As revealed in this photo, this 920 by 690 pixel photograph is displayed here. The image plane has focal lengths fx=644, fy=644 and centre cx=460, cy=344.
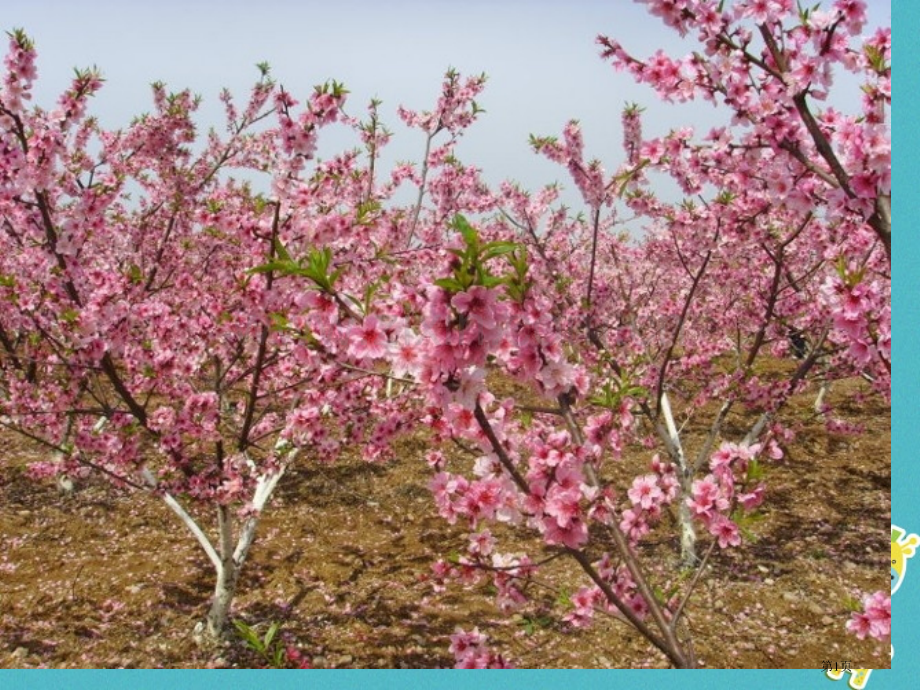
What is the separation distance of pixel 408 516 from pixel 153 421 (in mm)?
4939

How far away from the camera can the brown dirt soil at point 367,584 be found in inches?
227

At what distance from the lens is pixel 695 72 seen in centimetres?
383

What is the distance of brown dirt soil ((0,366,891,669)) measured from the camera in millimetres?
5770

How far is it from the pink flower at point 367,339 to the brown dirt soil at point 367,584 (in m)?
1.60

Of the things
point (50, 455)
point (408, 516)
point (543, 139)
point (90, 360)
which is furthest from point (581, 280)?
point (50, 455)

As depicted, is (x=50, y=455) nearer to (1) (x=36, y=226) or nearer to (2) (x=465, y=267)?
(1) (x=36, y=226)

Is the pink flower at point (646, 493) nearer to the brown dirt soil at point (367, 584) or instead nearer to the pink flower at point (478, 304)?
the brown dirt soil at point (367, 584)

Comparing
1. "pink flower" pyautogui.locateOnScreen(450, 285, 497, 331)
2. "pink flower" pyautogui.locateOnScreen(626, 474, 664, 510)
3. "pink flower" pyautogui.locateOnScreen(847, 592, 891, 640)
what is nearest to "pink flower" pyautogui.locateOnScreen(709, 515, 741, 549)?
"pink flower" pyautogui.locateOnScreen(626, 474, 664, 510)
